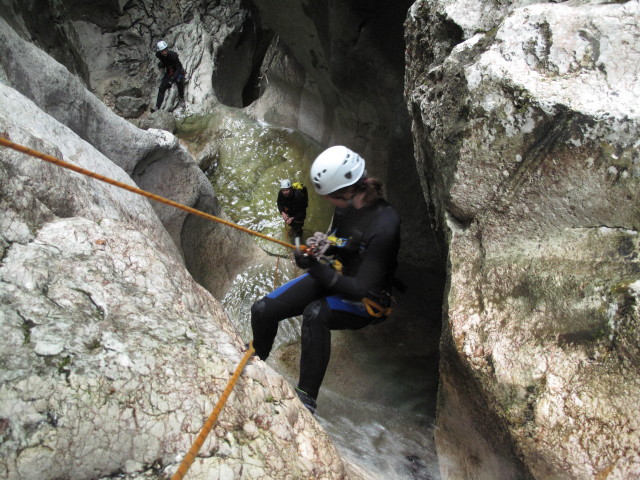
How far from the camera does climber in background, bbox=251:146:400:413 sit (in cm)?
294

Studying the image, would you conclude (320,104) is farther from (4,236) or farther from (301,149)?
(4,236)

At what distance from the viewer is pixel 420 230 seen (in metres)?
6.11

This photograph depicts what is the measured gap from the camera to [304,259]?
292 centimetres

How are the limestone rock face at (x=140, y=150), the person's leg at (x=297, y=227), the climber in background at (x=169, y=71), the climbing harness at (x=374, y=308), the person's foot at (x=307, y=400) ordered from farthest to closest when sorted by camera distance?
the climber in background at (x=169, y=71), the person's leg at (x=297, y=227), the limestone rock face at (x=140, y=150), the climbing harness at (x=374, y=308), the person's foot at (x=307, y=400)

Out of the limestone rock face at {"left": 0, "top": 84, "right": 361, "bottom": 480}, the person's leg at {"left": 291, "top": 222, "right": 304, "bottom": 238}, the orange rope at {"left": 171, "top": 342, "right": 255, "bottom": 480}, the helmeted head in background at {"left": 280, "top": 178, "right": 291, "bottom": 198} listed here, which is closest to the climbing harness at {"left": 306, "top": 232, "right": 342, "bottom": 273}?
the limestone rock face at {"left": 0, "top": 84, "right": 361, "bottom": 480}

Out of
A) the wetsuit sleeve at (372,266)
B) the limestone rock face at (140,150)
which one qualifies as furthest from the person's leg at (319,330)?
the limestone rock face at (140,150)

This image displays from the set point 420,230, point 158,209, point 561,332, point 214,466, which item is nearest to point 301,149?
→ point 420,230

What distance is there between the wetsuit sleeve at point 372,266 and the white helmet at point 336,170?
12.5 inches

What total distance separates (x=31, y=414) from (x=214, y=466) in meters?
0.64

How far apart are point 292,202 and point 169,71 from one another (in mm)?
5313

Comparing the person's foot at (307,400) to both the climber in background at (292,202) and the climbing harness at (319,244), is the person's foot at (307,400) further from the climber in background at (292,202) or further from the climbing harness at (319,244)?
the climber in background at (292,202)

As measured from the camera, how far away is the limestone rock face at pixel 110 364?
158cm

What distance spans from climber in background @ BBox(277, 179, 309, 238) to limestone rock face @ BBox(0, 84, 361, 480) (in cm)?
364

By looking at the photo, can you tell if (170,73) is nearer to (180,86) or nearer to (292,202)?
(180,86)
